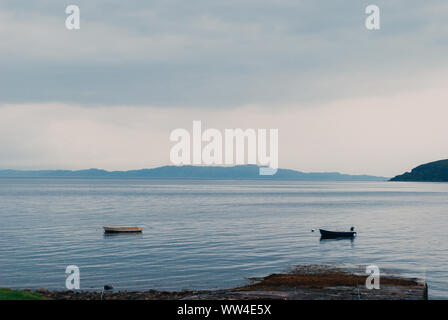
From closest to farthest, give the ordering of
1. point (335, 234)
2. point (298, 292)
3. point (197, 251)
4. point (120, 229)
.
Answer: point (298, 292)
point (197, 251)
point (335, 234)
point (120, 229)

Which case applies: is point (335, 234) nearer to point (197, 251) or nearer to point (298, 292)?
point (197, 251)

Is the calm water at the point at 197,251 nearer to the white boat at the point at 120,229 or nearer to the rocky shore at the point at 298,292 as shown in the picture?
the white boat at the point at 120,229

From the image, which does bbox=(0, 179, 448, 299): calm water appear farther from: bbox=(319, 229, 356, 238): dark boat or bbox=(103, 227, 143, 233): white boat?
bbox=(319, 229, 356, 238): dark boat

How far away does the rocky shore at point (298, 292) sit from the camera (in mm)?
32406

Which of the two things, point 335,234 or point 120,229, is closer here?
point 335,234

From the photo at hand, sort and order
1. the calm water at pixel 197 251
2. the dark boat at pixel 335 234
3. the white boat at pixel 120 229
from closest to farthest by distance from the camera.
A: 1. the calm water at pixel 197 251
2. the dark boat at pixel 335 234
3. the white boat at pixel 120 229

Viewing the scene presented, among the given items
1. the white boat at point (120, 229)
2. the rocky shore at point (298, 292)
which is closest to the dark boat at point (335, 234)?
the rocky shore at point (298, 292)

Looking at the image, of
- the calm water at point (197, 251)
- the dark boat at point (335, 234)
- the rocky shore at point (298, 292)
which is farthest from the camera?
the dark boat at point (335, 234)

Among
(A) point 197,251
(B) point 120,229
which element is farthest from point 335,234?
(B) point 120,229

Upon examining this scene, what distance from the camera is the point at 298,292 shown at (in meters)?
34.9

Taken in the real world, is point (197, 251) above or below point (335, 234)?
above

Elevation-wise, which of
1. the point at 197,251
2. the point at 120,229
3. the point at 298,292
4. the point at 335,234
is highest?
the point at 298,292
